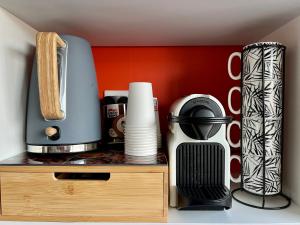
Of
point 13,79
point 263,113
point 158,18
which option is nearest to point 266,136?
point 263,113

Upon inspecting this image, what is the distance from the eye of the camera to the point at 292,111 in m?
0.65

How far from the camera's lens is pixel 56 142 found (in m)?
0.60

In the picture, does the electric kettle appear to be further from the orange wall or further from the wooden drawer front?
the orange wall

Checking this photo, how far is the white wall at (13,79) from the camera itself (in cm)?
59

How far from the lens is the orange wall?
3.01 ft

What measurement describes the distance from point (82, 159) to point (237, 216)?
40cm

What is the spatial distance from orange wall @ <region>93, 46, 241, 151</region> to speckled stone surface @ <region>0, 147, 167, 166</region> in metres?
0.34

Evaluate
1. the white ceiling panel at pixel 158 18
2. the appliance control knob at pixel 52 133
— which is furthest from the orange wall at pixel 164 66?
the appliance control knob at pixel 52 133

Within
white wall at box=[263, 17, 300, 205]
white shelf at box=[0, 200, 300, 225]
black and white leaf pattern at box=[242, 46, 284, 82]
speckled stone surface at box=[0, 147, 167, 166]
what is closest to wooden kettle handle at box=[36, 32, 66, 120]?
speckled stone surface at box=[0, 147, 167, 166]

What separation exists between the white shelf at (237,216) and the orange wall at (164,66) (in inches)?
14.6

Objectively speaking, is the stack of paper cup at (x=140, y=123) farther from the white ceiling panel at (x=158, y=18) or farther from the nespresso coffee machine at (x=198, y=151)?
the white ceiling panel at (x=158, y=18)

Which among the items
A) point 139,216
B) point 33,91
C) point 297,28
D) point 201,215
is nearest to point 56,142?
point 33,91

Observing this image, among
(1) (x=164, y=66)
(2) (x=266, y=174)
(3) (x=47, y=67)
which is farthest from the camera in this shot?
(1) (x=164, y=66)

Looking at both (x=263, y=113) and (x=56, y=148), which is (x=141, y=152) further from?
(x=263, y=113)
